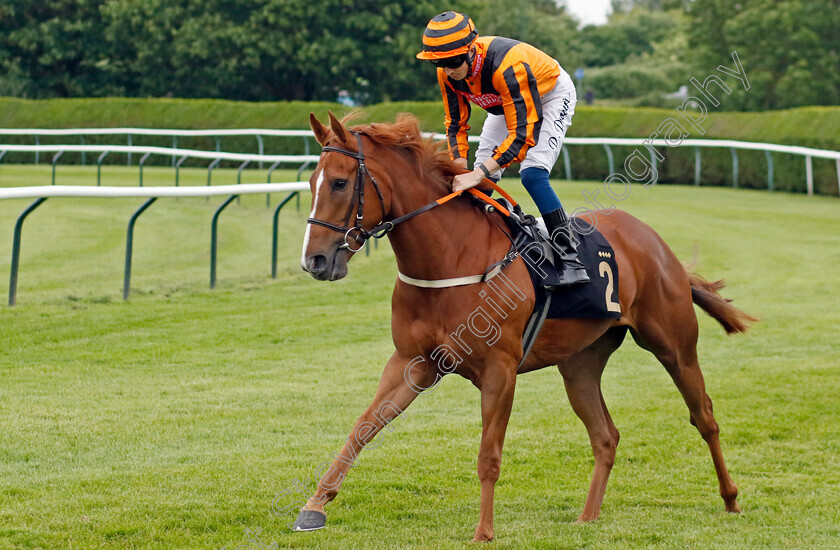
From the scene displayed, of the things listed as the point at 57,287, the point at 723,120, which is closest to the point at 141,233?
the point at 57,287

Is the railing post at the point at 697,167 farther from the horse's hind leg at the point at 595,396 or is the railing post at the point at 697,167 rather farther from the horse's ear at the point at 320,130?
the horse's ear at the point at 320,130

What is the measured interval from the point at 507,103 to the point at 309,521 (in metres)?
1.82

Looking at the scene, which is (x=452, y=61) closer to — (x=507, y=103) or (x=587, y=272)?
(x=507, y=103)

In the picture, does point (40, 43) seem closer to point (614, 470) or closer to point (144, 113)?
point (144, 113)

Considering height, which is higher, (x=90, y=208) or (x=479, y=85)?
(x=479, y=85)

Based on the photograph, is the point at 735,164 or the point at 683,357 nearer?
the point at 683,357

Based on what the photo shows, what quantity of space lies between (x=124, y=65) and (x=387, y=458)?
31637 millimetres

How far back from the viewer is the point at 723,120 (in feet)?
68.7

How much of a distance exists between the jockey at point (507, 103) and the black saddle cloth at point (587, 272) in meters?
0.07

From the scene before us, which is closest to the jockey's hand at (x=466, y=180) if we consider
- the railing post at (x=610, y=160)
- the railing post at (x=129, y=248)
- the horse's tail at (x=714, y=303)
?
the horse's tail at (x=714, y=303)

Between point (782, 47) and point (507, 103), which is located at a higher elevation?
point (782, 47)

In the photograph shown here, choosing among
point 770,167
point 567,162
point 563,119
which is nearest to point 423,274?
point 563,119

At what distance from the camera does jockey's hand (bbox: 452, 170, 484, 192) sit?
396cm

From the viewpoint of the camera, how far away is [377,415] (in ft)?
12.9
